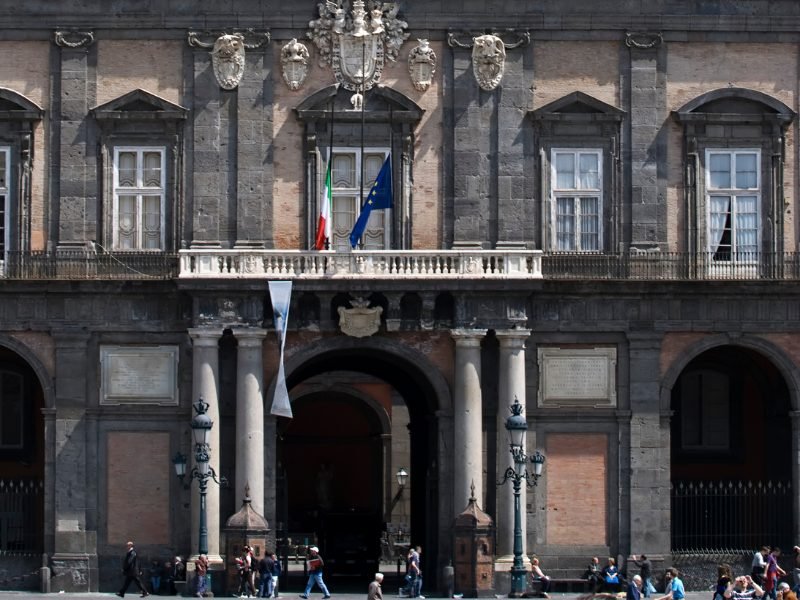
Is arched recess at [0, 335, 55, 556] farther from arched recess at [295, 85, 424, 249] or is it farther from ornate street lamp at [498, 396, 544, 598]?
ornate street lamp at [498, 396, 544, 598]

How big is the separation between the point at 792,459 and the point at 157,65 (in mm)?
19804

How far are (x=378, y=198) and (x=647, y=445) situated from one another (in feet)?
31.6

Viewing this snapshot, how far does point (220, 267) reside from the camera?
62688 millimetres

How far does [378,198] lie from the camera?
62.5 metres

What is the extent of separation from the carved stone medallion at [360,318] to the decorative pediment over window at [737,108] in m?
9.68

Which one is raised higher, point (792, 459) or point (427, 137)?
point (427, 137)

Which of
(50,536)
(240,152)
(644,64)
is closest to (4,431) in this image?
(50,536)

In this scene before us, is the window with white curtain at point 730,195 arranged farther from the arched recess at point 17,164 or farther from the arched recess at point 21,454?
the arched recess at point 21,454

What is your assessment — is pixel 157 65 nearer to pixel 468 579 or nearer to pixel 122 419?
pixel 122 419

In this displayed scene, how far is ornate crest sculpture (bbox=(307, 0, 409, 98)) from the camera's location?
63844mm

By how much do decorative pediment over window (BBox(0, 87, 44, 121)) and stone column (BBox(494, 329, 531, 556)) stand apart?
1340 cm

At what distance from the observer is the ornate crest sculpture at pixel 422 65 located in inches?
2520

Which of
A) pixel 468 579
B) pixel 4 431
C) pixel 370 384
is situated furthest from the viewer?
pixel 370 384

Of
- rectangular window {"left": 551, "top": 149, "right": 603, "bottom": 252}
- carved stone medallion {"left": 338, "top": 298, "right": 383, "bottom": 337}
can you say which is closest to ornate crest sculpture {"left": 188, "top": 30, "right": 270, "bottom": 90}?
carved stone medallion {"left": 338, "top": 298, "right": 383, "bottom": 337}
